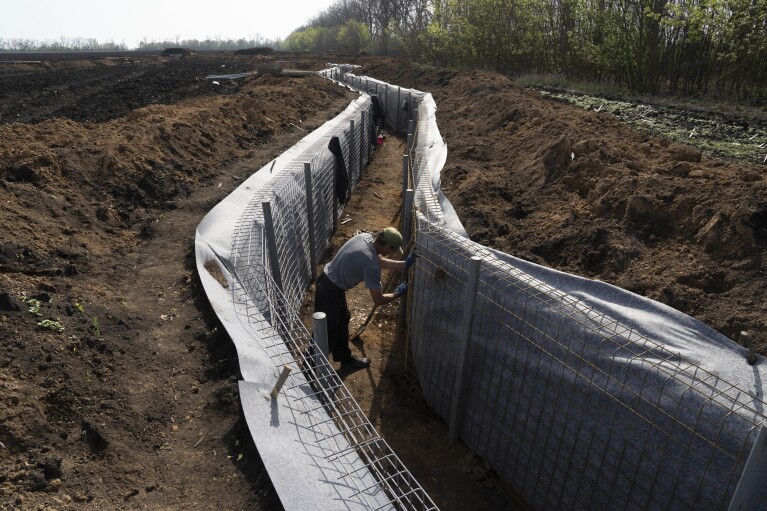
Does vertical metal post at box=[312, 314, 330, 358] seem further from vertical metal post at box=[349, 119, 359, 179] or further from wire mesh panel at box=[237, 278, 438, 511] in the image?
vertical metal post at box=[349, 119, 359, 179]

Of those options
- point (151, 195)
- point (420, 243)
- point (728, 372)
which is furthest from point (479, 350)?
point (151, 195)

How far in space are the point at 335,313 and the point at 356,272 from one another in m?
0.59

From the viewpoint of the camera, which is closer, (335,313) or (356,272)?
(356,272)

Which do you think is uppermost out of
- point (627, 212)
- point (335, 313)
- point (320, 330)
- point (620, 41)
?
point (620, 41)

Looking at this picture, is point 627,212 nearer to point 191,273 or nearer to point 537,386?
point 537,386

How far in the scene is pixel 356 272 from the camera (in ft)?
15.8

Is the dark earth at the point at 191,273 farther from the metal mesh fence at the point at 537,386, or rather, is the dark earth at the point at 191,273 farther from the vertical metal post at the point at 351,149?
the vertical metal post at the point at 351,149

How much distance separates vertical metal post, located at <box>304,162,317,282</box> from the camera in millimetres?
6105

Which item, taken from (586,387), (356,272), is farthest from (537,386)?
(356,272)

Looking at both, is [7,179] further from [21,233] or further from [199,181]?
[199,181]

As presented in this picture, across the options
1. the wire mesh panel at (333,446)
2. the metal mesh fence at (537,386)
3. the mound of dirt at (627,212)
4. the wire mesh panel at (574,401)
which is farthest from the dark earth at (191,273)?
the wire mesh panel at (574,401)

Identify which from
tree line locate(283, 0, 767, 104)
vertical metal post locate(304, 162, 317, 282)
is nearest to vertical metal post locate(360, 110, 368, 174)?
vertical metal post locate(304, 162, 317, 282)

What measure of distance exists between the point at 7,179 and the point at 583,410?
6.50 metres

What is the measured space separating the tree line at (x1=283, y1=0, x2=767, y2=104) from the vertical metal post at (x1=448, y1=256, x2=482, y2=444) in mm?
10036
